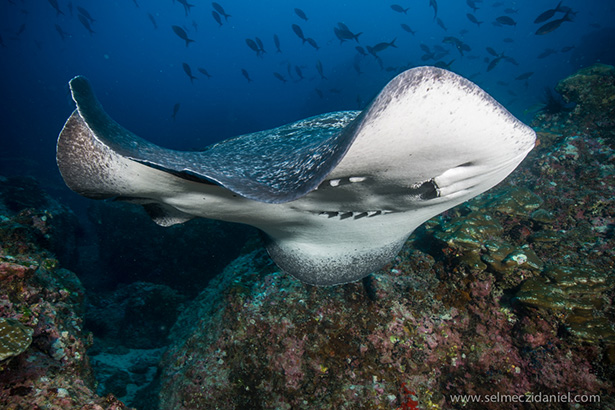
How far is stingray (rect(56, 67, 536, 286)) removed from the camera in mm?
1052

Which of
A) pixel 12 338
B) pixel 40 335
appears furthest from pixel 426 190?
pixel 40 335

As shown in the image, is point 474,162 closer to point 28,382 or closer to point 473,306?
point 473,306

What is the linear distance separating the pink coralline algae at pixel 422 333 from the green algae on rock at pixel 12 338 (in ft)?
5.61

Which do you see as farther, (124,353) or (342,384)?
(124,353)

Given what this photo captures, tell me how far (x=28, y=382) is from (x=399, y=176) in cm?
280

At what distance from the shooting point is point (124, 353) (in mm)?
5012

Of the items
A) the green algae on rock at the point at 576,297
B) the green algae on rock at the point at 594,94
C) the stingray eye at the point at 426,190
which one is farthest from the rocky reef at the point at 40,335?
the green algae on rock at the point at 594,94

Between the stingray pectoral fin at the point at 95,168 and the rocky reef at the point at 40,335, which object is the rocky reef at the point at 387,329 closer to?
the rocky reef at the point at 40,335

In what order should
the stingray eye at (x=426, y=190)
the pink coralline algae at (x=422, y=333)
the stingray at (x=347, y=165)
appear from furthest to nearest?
the pink coralline algae at (x=422, y=333)
the stingray eye at (x=426, y=190)
the stingray at (x=347, y=165)

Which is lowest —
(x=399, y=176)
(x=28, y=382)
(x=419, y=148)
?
(x=28, y=382)

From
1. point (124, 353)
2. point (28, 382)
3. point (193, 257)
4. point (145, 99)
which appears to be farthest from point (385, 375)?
point (145, 99)

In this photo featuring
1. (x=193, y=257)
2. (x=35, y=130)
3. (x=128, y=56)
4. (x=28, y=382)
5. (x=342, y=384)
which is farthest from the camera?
(x=128, y=56)

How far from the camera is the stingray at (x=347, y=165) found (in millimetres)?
1052

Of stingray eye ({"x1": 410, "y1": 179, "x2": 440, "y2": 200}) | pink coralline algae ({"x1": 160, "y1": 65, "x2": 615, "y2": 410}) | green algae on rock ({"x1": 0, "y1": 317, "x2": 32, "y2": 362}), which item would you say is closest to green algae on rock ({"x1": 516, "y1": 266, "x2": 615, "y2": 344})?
pink coralline algae ({"x1": 160, "y1": 65, "x2": 615, "y2": 410})
